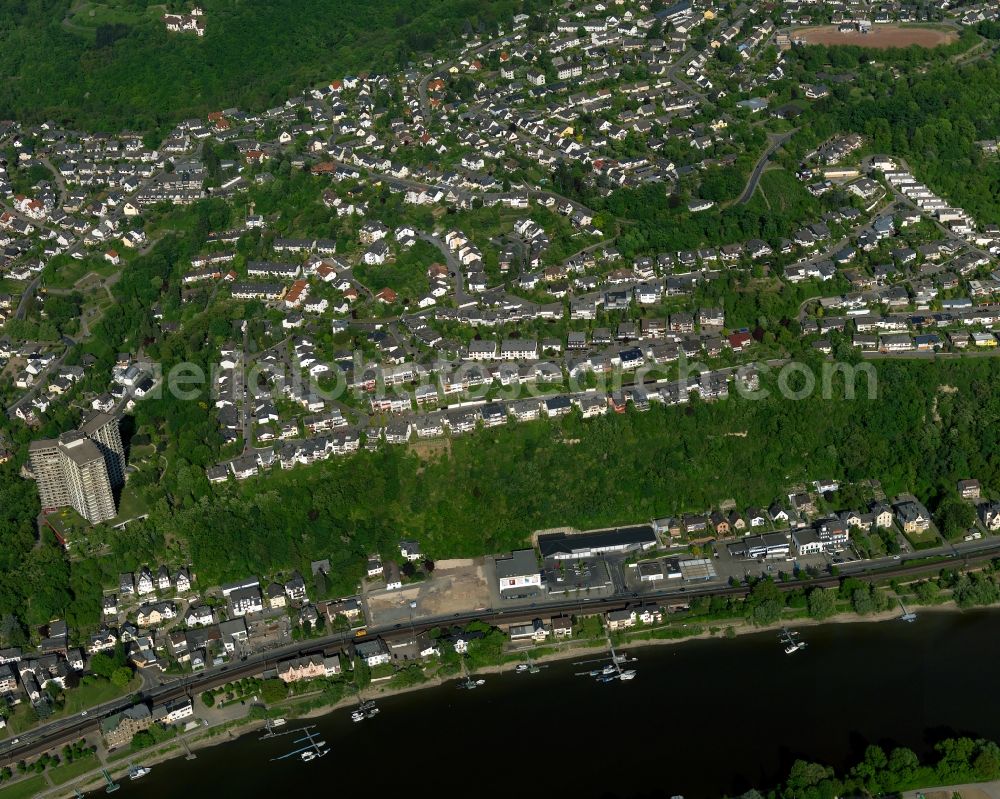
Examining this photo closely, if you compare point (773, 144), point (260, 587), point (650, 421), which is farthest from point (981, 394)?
point (260, 587)

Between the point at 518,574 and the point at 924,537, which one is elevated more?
the point at 518,574

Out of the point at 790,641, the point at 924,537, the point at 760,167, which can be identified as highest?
the point at 760,167

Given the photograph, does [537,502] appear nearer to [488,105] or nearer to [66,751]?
[66,751]

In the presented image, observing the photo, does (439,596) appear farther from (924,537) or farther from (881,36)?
(881,36)

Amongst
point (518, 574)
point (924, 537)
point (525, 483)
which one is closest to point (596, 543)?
point (518, 574)

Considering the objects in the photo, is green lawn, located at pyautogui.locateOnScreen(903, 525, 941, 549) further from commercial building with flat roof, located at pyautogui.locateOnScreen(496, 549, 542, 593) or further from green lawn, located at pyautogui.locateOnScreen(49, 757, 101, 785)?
green lawn, located at pyautogui.locateOnScreen(49, 757, 101, 785)

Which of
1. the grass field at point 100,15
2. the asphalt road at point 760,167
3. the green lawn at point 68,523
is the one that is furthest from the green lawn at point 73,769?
the grass field at point 100,15
